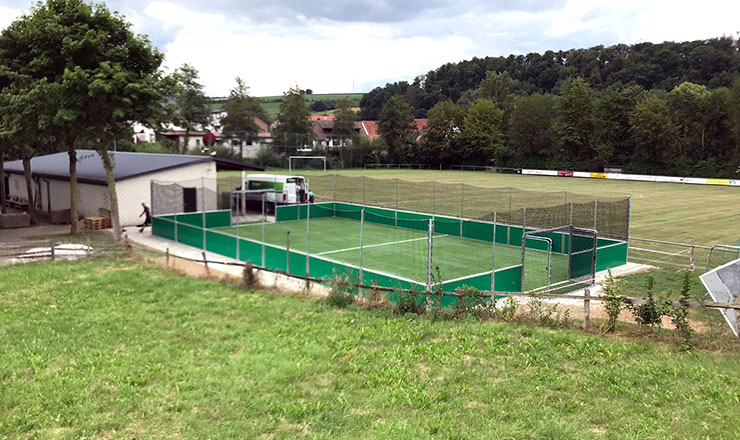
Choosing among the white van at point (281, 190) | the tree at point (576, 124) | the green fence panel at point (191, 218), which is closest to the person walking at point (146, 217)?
the green fence panel at point (191, 218)

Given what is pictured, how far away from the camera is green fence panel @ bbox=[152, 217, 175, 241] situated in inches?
983

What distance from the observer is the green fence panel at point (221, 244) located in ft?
69.1

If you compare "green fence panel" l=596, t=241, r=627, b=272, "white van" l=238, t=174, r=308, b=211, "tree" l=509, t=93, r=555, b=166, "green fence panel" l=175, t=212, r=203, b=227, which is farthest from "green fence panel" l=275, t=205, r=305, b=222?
"tree" l=509, t=93, r=555, b=166

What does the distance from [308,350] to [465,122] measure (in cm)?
8388

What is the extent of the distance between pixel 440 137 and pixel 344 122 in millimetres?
16158

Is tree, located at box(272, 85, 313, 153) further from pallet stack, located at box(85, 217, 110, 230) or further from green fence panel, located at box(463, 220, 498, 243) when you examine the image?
green fence panel, located at box(463, 220, 498, 243)

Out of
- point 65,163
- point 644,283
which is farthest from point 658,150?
point 65,163

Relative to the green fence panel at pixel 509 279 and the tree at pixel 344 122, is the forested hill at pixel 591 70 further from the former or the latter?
the green fence panel at pixel 509 279

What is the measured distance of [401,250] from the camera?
23.4 m

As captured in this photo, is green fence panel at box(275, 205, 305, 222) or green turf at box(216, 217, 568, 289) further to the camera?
green fence panel at box(275, 205, 305, 222)

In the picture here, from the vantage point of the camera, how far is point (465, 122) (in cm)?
8925

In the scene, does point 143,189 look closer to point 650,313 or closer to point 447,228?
point 447,228

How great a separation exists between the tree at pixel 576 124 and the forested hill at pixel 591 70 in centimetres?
1208

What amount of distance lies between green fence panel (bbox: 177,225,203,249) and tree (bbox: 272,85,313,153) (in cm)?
6207
